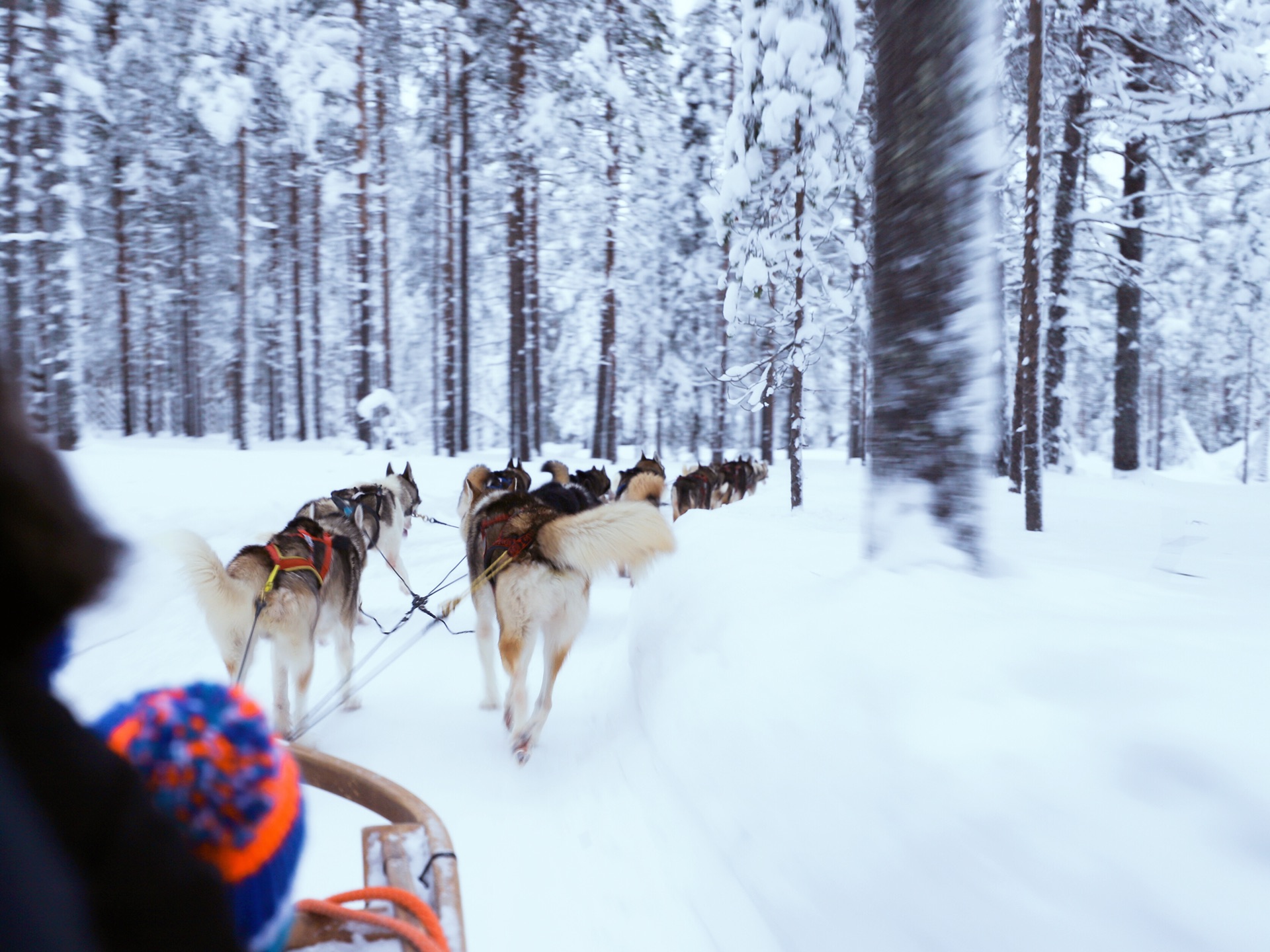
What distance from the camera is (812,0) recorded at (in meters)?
9.98

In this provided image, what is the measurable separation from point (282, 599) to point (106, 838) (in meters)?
3.54

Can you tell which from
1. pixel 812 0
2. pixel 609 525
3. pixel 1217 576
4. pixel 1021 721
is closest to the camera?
pixel 1021 721

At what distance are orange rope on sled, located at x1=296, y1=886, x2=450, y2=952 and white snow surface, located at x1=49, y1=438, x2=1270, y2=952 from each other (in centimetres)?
77

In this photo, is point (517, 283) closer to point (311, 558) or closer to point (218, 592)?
point (311, 558)

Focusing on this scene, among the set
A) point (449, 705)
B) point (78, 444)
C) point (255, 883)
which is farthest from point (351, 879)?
point (78, 444)

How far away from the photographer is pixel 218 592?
3.45 meters

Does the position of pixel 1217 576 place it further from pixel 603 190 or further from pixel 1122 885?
pixel 603 190

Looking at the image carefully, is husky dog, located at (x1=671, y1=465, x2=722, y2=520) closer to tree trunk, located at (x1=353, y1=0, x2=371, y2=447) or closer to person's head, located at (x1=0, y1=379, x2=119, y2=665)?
tree trunk, located at (x1=353, y1=0, x2=371, y2=447)

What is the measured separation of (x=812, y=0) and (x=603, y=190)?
33.1 ft

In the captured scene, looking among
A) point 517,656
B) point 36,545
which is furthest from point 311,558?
point 36,545

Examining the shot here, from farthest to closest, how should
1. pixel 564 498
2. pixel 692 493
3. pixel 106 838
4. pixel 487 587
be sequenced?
pixel 692 493 → pixel 564 498 → pixel 487 587 → pixel 106 838

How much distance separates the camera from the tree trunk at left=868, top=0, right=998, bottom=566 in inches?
130

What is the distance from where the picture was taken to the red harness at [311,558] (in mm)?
3881

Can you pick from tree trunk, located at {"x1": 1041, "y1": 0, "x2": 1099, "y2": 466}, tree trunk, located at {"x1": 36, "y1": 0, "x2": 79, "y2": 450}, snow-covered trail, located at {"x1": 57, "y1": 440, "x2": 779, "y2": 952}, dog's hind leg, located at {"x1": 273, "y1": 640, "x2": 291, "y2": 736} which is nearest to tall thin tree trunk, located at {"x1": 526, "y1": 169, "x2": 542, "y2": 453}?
tree trunk, located at {"x1": 36, "y1": 0, "x2": 79, "y2": 450}
